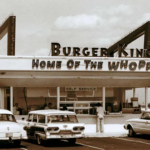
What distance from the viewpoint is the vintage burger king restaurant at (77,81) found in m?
26.4

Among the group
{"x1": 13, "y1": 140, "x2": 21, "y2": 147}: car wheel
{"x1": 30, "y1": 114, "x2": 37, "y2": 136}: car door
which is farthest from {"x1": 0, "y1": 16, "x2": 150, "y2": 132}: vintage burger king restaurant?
{"x1": 13, "y1": 140, "x2": 21, "y2": 147}: car wheel

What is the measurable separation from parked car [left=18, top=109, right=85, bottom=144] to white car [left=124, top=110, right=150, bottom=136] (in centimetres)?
489

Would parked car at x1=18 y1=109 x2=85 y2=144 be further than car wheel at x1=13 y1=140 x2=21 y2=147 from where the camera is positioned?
No

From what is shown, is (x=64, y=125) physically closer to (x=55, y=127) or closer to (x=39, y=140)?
(x=55, y=127)

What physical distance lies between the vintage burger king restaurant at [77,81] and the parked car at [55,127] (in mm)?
7400

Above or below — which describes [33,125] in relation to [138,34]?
below

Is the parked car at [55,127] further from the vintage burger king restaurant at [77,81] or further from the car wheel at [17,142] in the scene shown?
the vintage burger king restaurant at [77,81]

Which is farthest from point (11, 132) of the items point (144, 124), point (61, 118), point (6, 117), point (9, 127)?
point (144, 124)

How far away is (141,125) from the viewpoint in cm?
2253

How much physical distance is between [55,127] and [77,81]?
979 cm

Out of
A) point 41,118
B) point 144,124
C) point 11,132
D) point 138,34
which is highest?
point 138,34

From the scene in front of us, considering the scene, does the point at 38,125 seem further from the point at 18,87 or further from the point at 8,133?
the point at 18,87

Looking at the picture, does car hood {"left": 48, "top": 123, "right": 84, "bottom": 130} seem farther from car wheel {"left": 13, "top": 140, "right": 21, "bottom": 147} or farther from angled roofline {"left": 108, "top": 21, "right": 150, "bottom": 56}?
angled roofline {"left": 108, "top": 21, "right": 150, "bottom": 56}

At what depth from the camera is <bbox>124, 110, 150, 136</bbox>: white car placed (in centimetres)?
2205
